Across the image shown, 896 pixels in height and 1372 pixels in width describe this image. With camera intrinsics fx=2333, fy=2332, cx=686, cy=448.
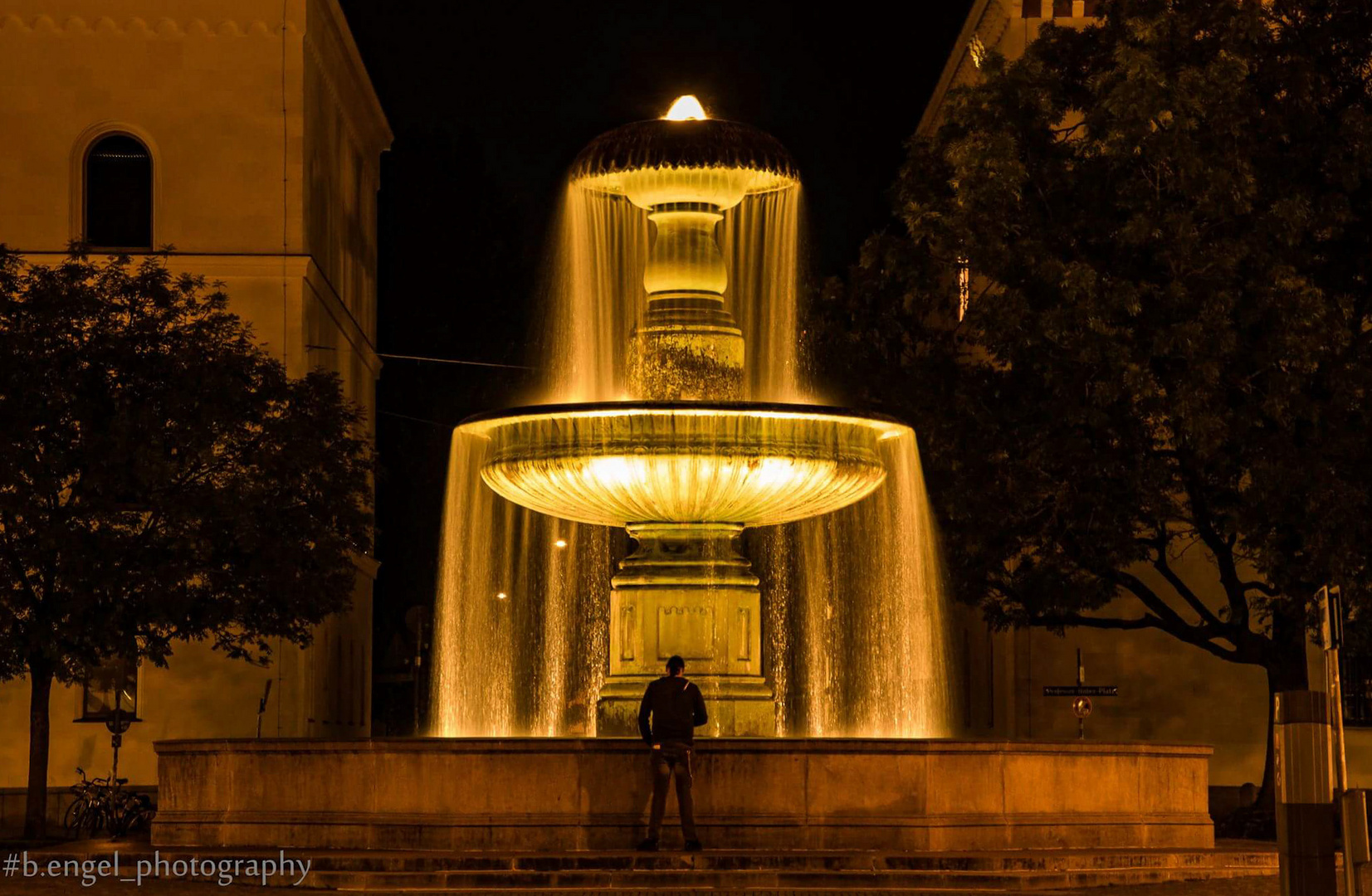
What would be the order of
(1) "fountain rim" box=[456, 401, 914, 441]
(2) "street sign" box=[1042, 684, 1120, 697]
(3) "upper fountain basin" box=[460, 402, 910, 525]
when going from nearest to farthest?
1. (1) "fountain rim" box=[456, 401, 914, 441]
2. (3) "upper fountain basin" box=[460, 402, 910, 525]
3. (2) "street sign" box=[1042, 684, 1120, 697]

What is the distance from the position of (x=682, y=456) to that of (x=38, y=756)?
9704mm

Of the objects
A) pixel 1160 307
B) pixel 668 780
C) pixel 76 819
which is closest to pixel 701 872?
pixel 668 780

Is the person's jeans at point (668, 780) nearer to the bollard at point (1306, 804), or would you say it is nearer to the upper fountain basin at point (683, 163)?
the bollard at point (1306, 804)

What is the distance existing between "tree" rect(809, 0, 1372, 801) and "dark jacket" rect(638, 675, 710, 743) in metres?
9.17

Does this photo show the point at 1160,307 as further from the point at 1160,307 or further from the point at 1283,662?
the point at 1283,662

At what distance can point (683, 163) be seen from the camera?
786 inches

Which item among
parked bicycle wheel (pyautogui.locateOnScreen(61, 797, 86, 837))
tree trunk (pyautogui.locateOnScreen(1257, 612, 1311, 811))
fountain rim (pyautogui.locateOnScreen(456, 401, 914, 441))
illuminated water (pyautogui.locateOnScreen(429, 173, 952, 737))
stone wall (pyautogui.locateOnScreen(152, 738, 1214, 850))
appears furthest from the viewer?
parked bicycle wheel (pyautogui.locateOnScreen(61, 797, 86, 837))

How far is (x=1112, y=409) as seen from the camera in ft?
80.9

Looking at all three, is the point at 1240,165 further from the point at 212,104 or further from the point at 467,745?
the point at 212,104

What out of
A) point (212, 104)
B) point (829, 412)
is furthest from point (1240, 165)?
point (212, 104)

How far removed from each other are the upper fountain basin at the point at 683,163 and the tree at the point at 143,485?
7528mm

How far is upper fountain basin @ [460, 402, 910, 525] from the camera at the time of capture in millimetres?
18188

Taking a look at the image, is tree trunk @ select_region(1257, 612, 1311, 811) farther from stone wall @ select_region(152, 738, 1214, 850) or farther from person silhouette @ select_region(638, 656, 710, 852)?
person silhouette @ select_region(638, 656, 710, 852)

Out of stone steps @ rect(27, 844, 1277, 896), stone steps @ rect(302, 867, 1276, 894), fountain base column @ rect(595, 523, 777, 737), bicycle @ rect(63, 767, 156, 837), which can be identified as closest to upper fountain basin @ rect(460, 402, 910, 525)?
fountain base column @ rect(595, 523, 777, 737)
